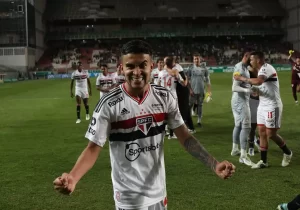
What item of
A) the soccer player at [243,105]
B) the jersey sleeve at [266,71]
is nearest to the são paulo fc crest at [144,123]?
the jersey sleeve at [266,71]

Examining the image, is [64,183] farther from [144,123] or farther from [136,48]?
[136,48]

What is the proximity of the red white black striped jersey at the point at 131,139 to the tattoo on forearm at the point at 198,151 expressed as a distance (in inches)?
12.7

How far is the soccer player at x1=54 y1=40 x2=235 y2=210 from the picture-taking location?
9.95 feet

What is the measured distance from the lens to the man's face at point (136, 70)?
300 cm

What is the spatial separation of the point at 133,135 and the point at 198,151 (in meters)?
0.59

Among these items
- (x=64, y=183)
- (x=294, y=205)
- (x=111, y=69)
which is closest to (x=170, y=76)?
(x=294, y=205)

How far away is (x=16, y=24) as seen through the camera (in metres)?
54.2

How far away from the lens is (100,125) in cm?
304

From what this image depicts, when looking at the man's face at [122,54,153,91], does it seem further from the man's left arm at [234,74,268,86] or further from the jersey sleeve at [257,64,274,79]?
the jersey sleeve at [257,64,274,79]

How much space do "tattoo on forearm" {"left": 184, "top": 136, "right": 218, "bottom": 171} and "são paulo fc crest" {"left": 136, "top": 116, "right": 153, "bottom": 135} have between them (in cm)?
43

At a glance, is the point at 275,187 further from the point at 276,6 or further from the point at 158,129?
the point at 276,6

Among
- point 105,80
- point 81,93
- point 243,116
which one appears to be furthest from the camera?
point 81,93

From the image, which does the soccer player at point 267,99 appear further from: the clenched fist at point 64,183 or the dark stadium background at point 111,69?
the clenched fist at point 64,183

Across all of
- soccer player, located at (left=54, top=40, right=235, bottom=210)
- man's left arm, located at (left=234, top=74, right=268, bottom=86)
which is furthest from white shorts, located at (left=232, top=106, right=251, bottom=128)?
soccer player, located at (left=54, top=40, right=235, bottom=210)
